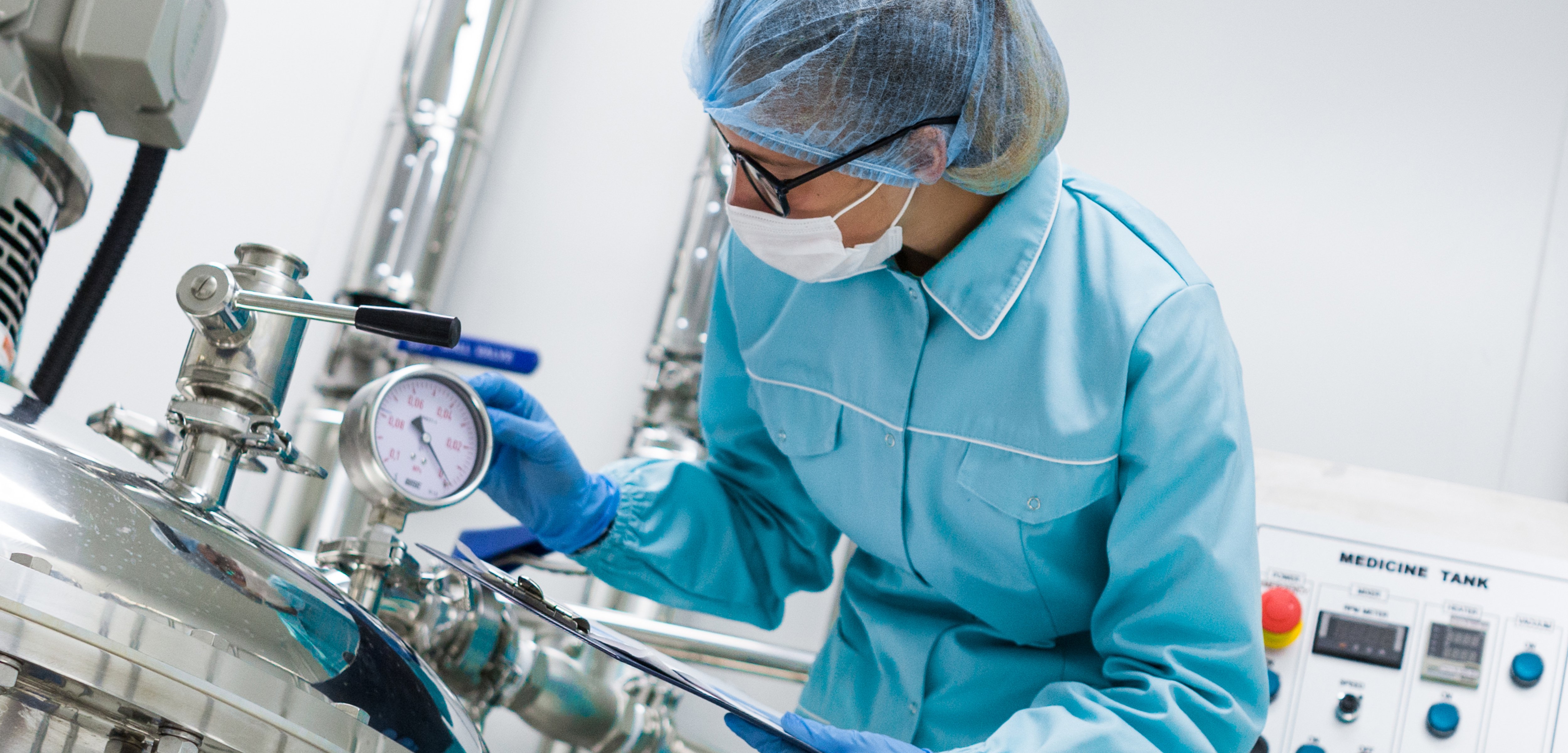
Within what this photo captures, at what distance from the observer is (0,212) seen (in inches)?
32.7

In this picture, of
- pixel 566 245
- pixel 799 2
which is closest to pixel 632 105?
pixel 566 245

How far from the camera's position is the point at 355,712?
0.64 meters

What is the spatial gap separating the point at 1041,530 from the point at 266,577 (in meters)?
0.63

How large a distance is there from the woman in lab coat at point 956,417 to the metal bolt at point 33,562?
0.47m

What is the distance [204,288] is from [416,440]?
252mm

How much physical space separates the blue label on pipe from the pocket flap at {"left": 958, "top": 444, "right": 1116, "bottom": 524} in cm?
86

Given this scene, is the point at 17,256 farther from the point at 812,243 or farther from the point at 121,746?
the point at 812,243

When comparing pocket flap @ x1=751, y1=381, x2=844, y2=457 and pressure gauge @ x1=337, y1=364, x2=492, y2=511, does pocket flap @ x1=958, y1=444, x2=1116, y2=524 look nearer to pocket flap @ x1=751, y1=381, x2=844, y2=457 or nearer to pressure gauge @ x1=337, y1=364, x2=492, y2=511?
pocket flap @ x1=751, y1=381, x2=844, y2=457

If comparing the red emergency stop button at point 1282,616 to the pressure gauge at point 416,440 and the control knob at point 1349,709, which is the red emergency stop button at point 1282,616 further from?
the pressure gauge at point 416,440

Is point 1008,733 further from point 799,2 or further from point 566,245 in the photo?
point 566,245

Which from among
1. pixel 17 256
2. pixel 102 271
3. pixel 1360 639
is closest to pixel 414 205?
pixel 102 271

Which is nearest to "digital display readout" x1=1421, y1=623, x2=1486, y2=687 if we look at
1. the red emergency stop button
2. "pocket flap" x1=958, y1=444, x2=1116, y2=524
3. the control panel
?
the control panel

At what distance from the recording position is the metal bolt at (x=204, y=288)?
2.41 feet

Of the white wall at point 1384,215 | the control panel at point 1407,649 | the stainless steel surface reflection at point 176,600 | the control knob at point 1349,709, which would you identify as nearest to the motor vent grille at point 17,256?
the stainless steel surface reflection at point 176,600
